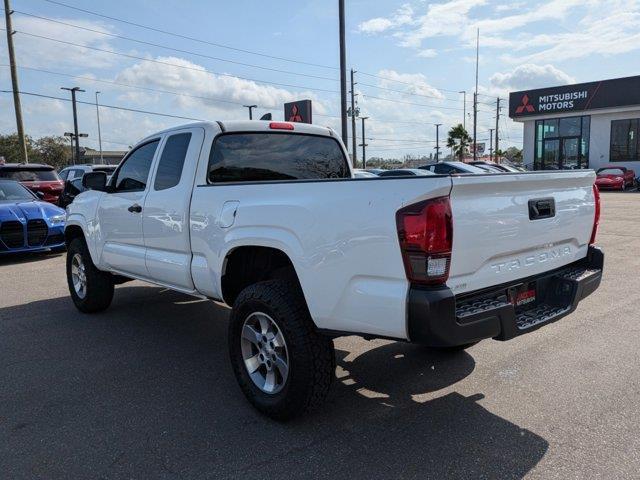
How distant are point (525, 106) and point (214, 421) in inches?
1473

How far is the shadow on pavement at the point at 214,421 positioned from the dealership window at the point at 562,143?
3379 cm

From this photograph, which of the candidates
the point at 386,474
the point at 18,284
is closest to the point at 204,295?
the point at 386,474

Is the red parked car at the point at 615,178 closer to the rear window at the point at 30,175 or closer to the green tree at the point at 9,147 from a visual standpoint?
the rear window at the point at 30,175

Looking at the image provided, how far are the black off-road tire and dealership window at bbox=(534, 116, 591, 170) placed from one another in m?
33.3

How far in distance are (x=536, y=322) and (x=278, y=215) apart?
1700 millimetres

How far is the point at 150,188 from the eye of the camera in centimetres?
470

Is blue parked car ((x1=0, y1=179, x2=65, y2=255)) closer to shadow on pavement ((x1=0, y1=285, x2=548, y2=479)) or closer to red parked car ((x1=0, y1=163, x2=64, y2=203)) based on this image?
red parked car ((x1=0, y1=163, x2=64, y2=203))

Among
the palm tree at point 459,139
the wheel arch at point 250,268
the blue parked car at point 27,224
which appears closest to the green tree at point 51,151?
the palm tree at point 459,139

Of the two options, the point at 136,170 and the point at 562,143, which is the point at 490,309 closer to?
the point at 136,170

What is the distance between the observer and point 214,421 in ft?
11.2

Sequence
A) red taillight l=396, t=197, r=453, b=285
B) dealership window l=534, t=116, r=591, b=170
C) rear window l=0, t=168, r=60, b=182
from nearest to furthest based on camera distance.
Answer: red taillight l=396, t=197, r=453, b=285 < rear window l=0, t=168, r=60, b=182 < dealership window l=534, t=116, r=591, b=170

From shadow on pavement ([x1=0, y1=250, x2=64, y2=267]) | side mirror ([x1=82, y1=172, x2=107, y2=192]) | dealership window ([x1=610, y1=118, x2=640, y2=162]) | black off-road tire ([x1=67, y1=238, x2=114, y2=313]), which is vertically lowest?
shadow on pavement ([x1=0, y1=250, x2=64, y2=267])

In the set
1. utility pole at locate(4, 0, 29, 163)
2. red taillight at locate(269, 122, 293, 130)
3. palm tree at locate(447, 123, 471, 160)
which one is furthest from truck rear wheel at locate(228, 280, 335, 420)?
palm tree at locate(447, 123, 471, 160)

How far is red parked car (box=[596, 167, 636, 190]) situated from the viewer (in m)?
28.1
